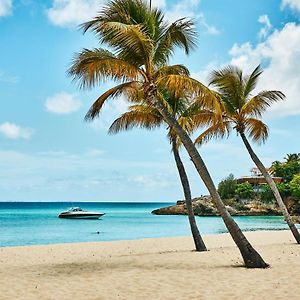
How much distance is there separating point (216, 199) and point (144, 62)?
14.3 ft

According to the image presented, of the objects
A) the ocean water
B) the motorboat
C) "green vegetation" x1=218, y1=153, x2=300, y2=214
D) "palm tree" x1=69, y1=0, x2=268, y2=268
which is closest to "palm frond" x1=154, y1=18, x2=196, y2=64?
"palm tree" x1=69, y1=0, x2=268, y2=268

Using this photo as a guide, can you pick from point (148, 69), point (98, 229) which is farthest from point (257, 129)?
point (98, 229)

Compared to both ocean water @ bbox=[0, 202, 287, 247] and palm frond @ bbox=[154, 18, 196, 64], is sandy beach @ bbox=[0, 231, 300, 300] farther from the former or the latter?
ocean water @ bbox=[0, 202, 287, 247]

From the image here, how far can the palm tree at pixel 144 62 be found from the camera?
1221cm

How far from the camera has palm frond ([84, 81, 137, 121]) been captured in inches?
537

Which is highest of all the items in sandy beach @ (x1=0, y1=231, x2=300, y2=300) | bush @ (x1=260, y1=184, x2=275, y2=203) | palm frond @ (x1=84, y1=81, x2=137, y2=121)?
bush @ (x1=260, y1=184, x2=275, y2=203)

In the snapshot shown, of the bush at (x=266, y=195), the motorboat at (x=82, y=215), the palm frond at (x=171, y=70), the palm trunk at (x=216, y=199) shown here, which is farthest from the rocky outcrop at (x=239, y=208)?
the palm trunk at (x=216, y=199)

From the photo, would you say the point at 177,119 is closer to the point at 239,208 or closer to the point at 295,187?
the point at 295,187

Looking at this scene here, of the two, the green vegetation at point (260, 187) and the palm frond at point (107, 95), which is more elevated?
the green vegetation at point (260, 187)

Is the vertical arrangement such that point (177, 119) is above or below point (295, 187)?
below

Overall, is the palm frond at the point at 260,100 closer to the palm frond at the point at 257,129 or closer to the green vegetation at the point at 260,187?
the palm frond at the point at 257,129

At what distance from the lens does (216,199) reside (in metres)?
12.5

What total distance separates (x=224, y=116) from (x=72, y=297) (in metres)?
11.5

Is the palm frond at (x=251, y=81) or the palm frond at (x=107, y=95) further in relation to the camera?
the palm frond at (x=251, y=81)
